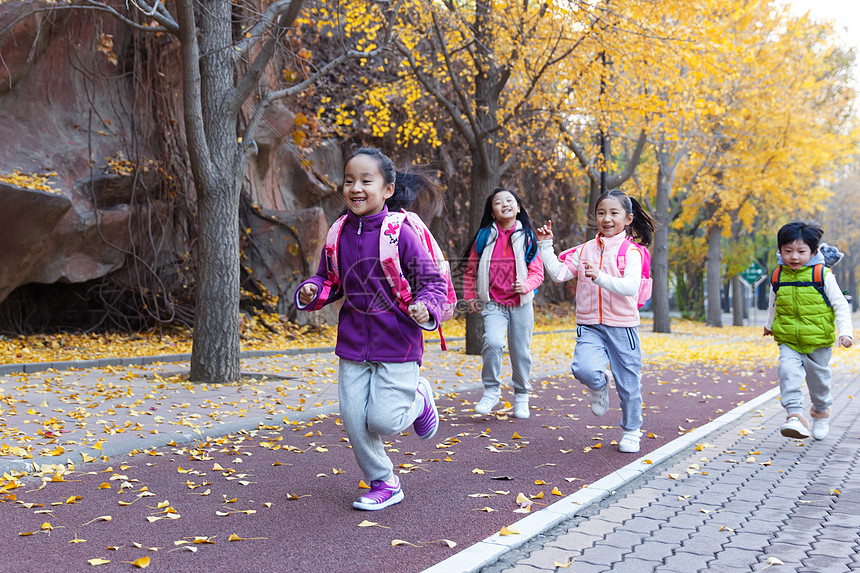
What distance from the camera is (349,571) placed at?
10.5 ft

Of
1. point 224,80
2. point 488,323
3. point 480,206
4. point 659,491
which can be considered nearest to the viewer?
point 659,491

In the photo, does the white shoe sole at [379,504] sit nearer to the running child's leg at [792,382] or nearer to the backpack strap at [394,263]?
the backpack strap at [394,263]

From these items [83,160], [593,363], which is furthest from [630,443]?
[83,160]

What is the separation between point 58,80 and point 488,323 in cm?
1134

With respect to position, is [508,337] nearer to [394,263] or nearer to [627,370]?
[627,370]

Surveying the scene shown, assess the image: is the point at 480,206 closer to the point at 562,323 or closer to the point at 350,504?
the point at 350,504

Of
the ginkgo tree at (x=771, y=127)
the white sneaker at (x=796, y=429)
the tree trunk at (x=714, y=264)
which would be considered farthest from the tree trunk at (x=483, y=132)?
the tree trunk at (x=714, y=264)

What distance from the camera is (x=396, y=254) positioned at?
13.4ft

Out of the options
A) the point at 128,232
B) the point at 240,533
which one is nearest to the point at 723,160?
the point at 128,232

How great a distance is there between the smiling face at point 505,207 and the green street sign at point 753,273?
1011 inches

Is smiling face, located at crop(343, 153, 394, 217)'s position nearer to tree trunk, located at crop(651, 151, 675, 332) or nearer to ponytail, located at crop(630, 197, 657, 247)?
ponytail, located at crop(630, 197, 657, 247)

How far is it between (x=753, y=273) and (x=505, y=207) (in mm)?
26373

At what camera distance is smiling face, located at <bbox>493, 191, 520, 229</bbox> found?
6.98 meters

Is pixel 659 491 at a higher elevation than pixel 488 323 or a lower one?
lower
